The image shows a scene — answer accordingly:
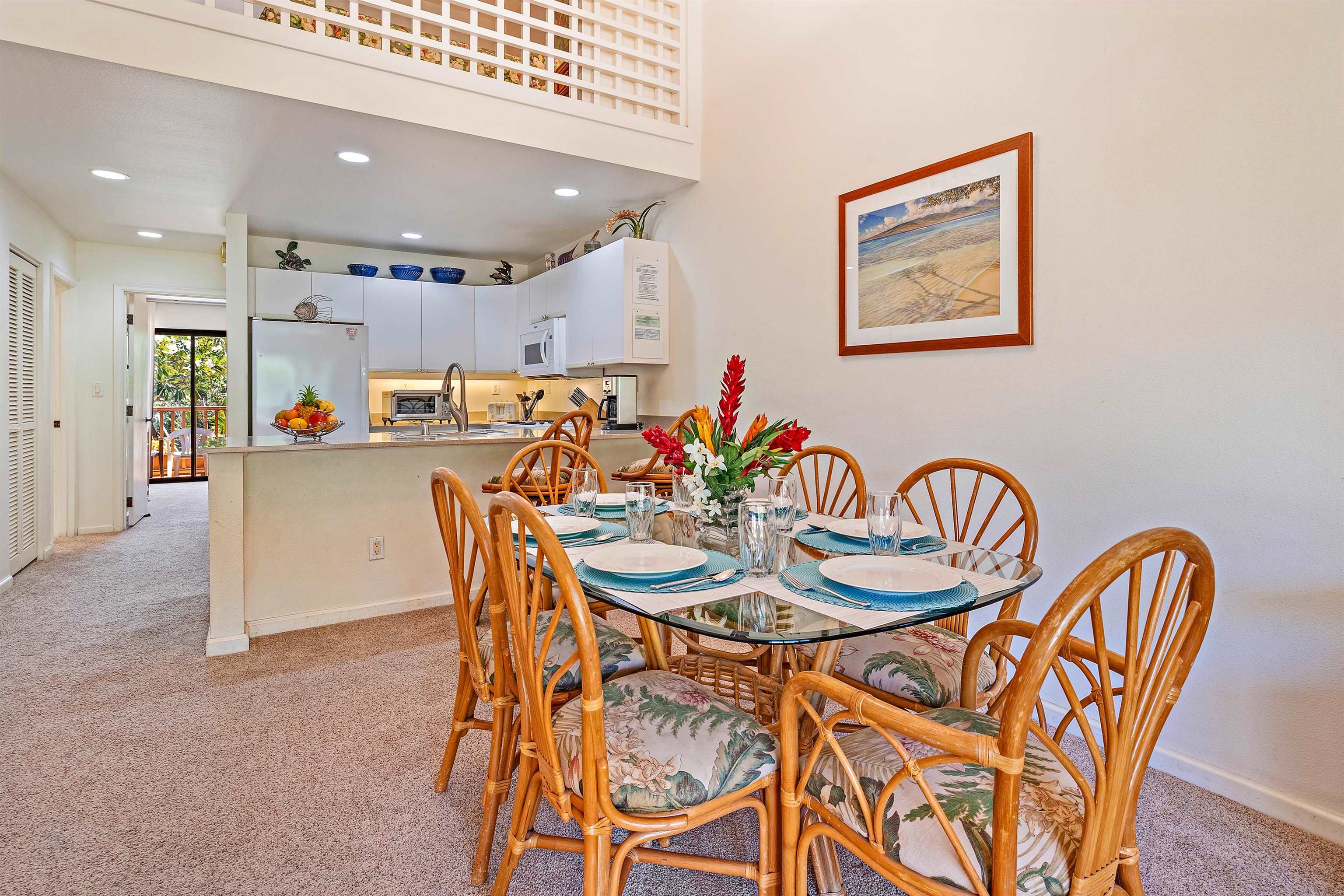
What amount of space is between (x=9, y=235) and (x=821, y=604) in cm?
506

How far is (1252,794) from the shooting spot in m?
1.87

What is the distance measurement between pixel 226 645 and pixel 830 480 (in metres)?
2.52

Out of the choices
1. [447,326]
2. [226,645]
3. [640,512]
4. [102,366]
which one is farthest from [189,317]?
[640,512]

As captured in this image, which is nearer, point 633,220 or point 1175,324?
point 1175,324

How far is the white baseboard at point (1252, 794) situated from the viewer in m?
1.74

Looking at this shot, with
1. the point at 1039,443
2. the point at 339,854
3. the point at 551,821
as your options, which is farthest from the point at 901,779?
the point at 1039,443

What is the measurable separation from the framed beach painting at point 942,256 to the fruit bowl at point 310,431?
236 centimetres

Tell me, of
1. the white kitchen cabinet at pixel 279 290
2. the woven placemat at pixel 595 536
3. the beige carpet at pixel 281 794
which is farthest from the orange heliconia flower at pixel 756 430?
the white kitchen cabinet at pixel 279 290

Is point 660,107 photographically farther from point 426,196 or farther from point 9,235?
point 9,235

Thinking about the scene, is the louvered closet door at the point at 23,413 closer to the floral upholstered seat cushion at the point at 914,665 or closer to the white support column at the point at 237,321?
the white support column at the point at 237,321

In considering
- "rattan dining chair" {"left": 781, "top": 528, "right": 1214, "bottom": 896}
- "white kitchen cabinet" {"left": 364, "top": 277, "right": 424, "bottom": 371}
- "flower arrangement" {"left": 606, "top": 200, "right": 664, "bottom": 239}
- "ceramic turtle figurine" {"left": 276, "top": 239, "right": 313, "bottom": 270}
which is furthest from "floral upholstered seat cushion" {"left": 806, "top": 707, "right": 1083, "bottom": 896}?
"ceramic turtle figurine" {"left": 276, "top": 239, "right": 313, "bottom": 270}

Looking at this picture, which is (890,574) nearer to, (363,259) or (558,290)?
(558,290)

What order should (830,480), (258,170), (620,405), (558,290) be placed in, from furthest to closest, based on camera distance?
(558,290) → (620,405) → (258,170) → (830,480)

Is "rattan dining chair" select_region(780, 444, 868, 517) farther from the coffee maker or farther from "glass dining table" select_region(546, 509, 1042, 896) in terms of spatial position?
the coffee maker
